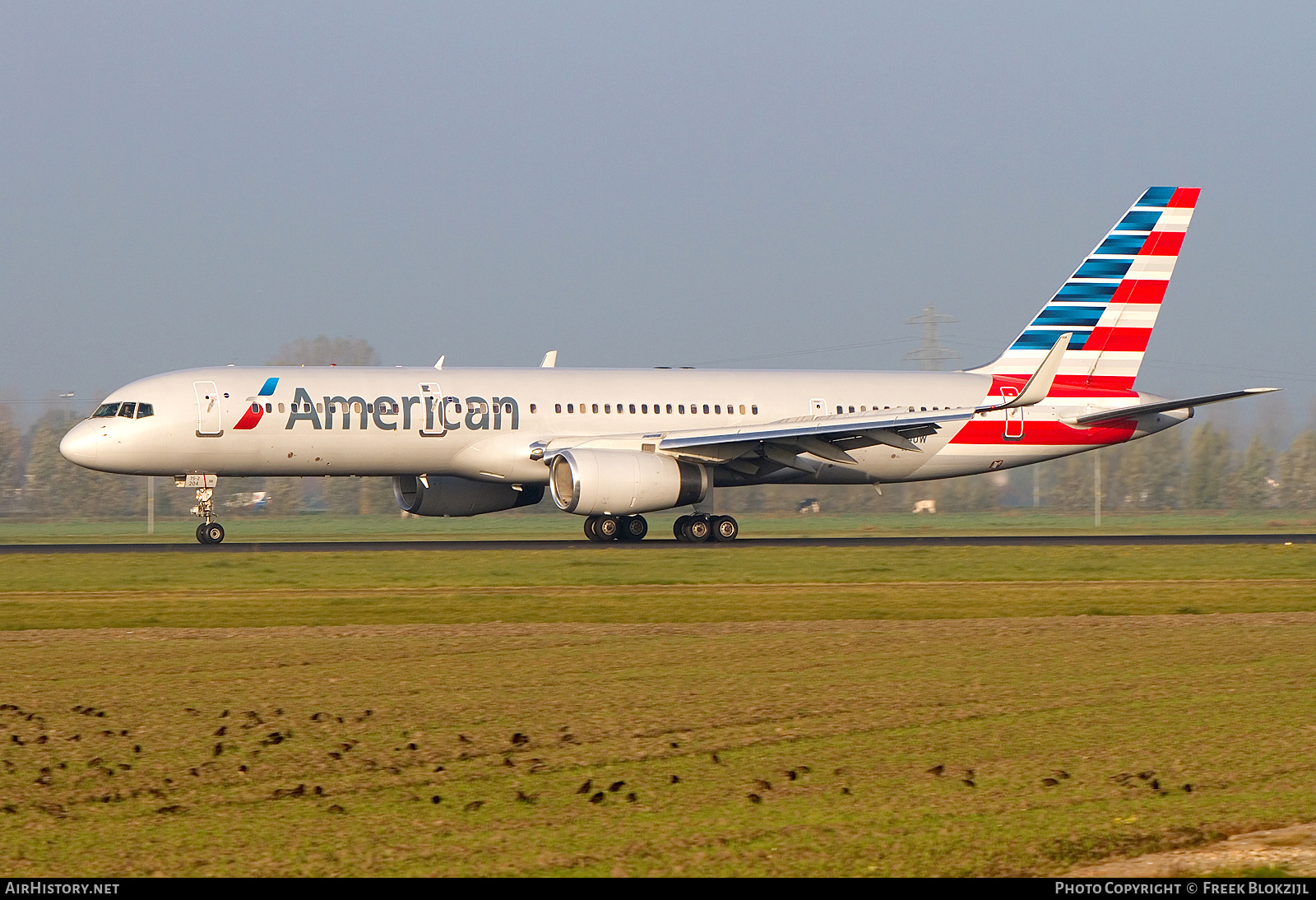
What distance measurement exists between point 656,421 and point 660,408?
33 centimetres

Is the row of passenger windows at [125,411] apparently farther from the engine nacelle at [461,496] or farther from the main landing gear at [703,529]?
the main landing gear at [703,529]

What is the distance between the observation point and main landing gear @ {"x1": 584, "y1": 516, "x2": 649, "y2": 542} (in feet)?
114

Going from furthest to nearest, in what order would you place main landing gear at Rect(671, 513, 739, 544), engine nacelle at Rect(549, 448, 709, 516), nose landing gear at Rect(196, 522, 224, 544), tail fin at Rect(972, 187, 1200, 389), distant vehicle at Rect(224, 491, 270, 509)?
distant vehicle at Rect(224, 491, 270, 509) < tail fin at Rect(972, 187, 1200, 389) < main landing gear at Rect(671, 513, 739, 544) < nose landing gear at Rect(196, 522, 224, 544) < engine nacelle at Rect(549, 448, 709, 516)

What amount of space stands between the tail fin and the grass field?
18726 mm

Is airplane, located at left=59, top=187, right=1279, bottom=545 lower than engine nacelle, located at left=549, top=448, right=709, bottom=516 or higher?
higher

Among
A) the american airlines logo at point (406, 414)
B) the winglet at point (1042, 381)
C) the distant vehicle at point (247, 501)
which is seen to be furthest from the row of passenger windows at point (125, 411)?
the distant vehicle at point (247, 501)

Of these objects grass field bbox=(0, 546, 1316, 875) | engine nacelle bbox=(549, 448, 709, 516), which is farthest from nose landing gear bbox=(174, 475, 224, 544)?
grass field bbox=(0, 546, 1316, 875)

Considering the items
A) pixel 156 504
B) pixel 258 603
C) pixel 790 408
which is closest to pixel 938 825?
pixel 258 603

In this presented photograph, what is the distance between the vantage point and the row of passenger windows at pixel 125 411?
32.4m

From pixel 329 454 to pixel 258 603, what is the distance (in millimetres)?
12835

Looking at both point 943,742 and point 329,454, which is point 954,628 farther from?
point 329,454

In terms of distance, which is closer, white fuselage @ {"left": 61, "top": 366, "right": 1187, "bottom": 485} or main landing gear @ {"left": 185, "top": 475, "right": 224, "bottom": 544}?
white fuselage @ {"left": 61, "top": 366, "right": 1187, "bottom": 485}

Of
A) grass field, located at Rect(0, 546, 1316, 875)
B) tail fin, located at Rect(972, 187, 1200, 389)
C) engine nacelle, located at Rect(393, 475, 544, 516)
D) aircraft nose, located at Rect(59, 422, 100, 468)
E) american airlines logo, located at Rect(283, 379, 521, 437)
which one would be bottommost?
grass field, located at Rect(0, 546, 1316, 875)

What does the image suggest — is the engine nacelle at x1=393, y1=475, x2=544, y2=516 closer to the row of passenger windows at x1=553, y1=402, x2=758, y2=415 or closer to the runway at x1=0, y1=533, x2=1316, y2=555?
the runway at x1=0, y1=533, x2=1316, y2=555
